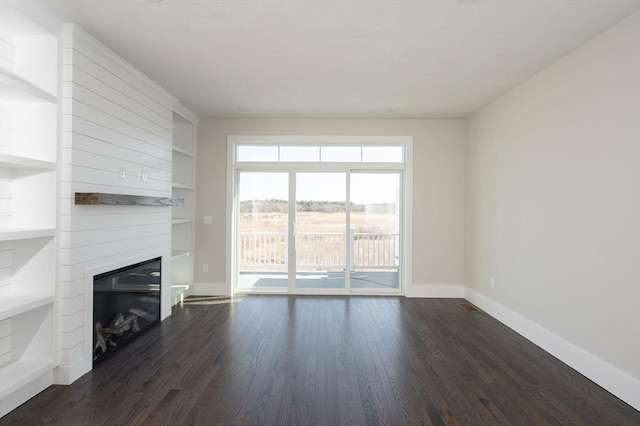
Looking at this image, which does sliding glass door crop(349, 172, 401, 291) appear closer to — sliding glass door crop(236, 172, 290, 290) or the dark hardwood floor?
sliding glass door crop(236, 172, 290, 290)

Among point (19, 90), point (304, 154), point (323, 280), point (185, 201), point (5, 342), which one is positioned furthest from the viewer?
point (323, 280)

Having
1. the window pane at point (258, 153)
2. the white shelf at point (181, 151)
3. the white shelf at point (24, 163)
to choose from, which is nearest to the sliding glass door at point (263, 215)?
the window pane at point (258, 153)

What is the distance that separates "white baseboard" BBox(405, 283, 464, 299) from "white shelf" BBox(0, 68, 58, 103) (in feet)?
15.1

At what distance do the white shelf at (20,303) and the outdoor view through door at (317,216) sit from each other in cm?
292

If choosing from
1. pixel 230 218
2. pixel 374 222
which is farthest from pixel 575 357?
pixel 230 218

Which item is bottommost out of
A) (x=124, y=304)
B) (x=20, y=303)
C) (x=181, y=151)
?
(x=124, y=304)

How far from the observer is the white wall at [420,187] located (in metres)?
5.16

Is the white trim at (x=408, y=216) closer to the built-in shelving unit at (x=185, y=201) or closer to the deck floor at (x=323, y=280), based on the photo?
the deck floor at (x=323, y=280)

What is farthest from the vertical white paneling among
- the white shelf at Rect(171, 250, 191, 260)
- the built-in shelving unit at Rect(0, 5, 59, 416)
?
the white shelf at Rect(171, 250, 191, 260)

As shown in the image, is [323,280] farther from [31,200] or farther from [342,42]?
[31,200]

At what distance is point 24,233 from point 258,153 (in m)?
3.35

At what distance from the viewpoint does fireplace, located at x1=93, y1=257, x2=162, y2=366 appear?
293cm

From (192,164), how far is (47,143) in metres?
2.59

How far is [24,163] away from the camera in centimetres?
227
